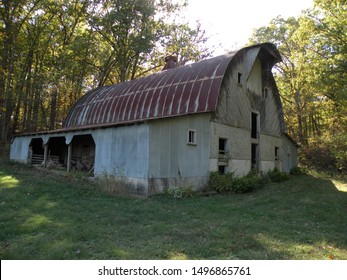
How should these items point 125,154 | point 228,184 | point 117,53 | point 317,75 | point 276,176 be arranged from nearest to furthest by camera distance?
point 125,154 → point 228,184 → point 317,75 → point 276,176 → point 117,53

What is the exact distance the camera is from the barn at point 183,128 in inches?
528

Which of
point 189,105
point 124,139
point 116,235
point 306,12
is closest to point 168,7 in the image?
point 306,12

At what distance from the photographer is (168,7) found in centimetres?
3328

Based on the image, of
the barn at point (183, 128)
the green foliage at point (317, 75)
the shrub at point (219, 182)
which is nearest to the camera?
the barn at point (183, 128)

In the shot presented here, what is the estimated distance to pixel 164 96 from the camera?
1727 centimetres

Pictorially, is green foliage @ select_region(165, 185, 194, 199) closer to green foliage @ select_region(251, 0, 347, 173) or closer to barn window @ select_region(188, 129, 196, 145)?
barn window @ select_region(188, 129, 196, 145)

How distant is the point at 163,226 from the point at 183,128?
23.8 ft

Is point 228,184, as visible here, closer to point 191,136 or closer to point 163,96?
point 191,136

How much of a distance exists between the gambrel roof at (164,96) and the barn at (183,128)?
0.06 meters

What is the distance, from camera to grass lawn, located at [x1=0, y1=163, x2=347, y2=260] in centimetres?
586

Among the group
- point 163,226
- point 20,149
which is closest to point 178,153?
point 163,226

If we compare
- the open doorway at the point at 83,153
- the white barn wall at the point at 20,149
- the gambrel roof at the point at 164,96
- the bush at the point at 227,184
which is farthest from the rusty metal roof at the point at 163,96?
the white barn wall at the point at 20,149

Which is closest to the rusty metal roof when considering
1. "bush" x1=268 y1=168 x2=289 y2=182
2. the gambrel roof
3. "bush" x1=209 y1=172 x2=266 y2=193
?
the gambrel roof

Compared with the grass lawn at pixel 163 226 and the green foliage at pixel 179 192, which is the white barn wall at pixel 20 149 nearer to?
the grass lawn at pixel 163 226
